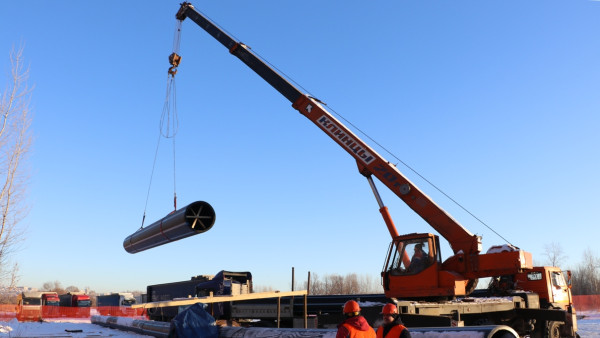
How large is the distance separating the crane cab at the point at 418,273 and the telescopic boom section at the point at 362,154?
42.4 inches

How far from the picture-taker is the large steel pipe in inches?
507

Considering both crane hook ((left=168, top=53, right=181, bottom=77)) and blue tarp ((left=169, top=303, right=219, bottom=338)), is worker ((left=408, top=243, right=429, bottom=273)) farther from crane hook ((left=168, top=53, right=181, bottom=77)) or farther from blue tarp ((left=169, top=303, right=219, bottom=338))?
crane hook ((left=168, top=53, right=181, bottom=77))

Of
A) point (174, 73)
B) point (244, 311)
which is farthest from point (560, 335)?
point (174, 73)

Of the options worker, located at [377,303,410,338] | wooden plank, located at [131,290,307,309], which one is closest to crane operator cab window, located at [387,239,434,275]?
wooden plank, located at [131,290,307,309]

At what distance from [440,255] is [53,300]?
2097 inches

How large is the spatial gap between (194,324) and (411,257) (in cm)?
637

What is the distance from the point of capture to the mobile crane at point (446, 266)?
13.7 m

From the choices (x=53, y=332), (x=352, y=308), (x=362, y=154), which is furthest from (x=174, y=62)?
(x=352, y=308)

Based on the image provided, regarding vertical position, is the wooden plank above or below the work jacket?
above

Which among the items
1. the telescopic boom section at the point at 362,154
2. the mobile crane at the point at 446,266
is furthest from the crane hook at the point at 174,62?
the mobile crane at the point at 446,266

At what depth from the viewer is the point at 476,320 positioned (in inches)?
527

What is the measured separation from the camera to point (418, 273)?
13734mm

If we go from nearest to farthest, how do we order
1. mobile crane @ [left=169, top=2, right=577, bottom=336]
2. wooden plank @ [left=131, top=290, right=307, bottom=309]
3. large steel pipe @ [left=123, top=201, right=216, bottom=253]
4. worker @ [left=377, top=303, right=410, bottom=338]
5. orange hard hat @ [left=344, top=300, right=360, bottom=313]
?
worker @ [left=377, top=303, right=410, bottom=338] < orange hard hat @ [left=344, top=300, right=360, bottom=313] < wooden plank @ [left=131, top=290, right=307, bottom=309] < large steel pipe @ [left=123, top=201, right=216, bottom=253] < mobile crane @ [left=169, top=2, right=577, bottom=336]

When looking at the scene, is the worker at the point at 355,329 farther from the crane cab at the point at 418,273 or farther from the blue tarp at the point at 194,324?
the crane cab at the point at 418,273
